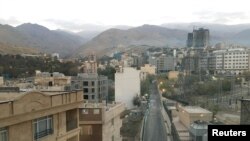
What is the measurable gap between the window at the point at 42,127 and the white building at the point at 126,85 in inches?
1074

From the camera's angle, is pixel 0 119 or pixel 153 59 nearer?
pixel 0 119

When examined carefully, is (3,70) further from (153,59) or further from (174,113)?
(153,59)

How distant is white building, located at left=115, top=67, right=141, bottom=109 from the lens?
34.0 metres

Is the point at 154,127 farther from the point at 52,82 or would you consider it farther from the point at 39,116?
the point at 39,116

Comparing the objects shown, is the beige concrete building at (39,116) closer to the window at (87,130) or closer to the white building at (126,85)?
the window at (87,130)

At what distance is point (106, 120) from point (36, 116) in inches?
236

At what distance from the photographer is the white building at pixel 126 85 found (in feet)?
112

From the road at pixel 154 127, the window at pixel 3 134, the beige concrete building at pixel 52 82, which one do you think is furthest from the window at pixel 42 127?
the road at pixel 154 127

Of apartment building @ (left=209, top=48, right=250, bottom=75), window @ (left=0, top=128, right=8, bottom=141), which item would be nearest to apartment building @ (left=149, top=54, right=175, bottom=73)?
apartment building @ (left=209, top=48, right=250, bottom=75)

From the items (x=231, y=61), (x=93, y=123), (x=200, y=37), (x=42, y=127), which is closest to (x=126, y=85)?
(x=93, y=123)

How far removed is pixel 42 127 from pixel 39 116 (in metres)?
0.34

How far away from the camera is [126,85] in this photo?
115 feet

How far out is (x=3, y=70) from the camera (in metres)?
40.4

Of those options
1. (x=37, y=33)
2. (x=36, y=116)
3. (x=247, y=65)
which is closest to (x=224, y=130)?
(x=36, y=116)
